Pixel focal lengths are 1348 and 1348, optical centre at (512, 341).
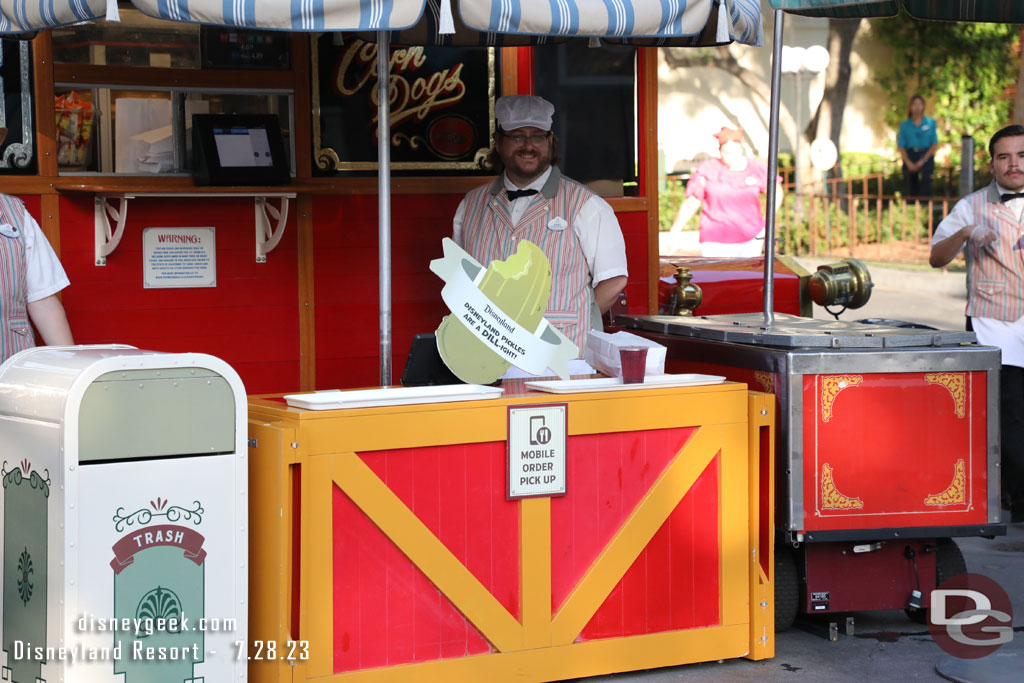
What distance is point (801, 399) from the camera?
196 inches

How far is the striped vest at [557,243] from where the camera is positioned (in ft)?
18.5

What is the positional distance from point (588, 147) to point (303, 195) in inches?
58.9

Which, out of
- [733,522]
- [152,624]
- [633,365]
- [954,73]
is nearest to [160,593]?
[152,624]

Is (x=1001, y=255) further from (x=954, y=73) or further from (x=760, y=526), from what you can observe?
(x=954, y=73)

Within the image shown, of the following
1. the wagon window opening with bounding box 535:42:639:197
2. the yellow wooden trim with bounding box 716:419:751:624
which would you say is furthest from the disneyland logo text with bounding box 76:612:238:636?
the wagon window opening with bounding box 535:42:639:197

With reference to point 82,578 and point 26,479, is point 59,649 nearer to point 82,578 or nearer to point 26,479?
point 82,578

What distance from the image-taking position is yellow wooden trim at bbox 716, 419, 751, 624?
489 cm

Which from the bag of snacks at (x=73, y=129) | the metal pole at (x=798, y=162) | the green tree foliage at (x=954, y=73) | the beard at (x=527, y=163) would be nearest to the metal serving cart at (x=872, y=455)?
the beard at (x=527, y=163)

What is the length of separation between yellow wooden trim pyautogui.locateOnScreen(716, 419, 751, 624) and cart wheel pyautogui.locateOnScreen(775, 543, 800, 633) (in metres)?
0.35

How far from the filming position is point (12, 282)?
4.82 metres

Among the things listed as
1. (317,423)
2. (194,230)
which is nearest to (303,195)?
(194,230)

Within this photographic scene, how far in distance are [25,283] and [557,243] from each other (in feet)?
6.96

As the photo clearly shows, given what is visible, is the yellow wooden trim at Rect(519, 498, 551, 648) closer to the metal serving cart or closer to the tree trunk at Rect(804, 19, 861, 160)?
the metal serving cart

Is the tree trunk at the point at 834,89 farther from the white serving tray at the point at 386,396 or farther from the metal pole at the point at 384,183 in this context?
the white serving tray at the point at 386,396
